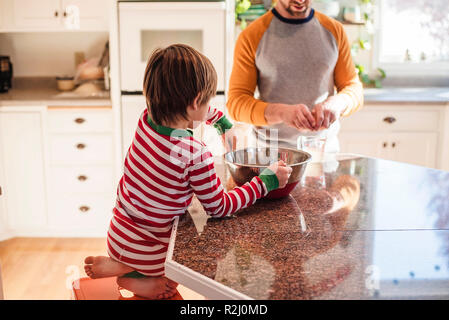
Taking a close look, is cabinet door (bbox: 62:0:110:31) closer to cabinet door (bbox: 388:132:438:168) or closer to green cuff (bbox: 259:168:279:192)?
cabinet door (bbox: 388:132:438:168)

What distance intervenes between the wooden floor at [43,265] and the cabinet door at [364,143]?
1.54 m

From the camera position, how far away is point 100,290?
45.5 inches

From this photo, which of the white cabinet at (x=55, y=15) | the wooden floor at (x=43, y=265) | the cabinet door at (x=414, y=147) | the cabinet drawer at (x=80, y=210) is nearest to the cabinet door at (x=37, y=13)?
the white cabinet at (x=55, y=15)

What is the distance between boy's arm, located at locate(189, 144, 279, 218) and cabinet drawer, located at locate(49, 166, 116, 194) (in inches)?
89.1

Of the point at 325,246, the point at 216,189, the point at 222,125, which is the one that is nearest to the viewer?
the point at 325,246

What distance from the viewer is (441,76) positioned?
3832 millimetres

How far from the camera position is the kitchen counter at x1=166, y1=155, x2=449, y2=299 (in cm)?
82

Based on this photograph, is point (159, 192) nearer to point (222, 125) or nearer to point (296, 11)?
point (222, 125)

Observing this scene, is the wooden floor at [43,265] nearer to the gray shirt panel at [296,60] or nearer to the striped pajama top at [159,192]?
the gray shirt panel at [296,60]

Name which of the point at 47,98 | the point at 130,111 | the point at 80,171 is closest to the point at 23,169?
the point at 80,171

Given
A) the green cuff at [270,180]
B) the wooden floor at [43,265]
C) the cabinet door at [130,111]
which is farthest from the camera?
the cabinet door at [130,111]

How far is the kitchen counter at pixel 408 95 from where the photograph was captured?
321cm

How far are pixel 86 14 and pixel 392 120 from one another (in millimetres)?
2093
